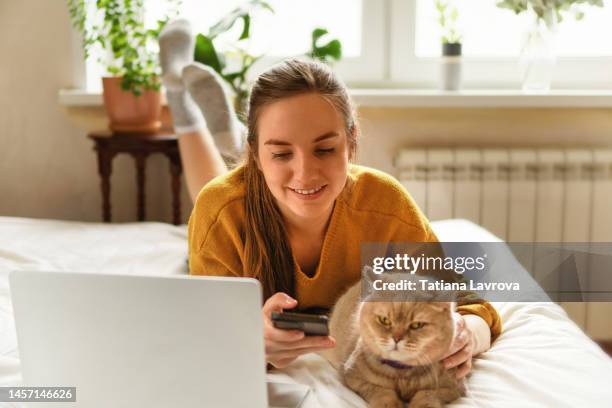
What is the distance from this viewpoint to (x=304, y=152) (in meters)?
1.12

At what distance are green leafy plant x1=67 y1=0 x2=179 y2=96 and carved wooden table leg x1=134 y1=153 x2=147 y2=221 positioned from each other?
0.68 ft

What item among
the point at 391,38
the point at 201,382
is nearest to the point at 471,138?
the point at 391,38

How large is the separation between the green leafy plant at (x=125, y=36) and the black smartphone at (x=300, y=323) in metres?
1.54

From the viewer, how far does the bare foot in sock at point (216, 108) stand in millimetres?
1916

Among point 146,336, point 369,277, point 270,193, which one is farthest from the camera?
point 270,193

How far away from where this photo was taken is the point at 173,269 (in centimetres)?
177

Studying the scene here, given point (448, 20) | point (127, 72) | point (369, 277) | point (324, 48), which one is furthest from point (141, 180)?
point (369, 277)

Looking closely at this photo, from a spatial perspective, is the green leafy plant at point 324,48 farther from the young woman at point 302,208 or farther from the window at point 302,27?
the young woman at point 302,208

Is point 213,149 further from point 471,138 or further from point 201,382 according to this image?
point 201,382

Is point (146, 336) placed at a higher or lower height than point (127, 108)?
lower

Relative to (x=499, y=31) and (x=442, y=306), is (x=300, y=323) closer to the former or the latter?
(x=442, y=306)

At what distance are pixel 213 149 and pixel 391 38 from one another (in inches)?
32.2

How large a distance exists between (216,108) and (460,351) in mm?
1132

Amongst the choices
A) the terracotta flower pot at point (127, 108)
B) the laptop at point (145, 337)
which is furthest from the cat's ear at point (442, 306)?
the terracotta flower pot at point (127, 108)
